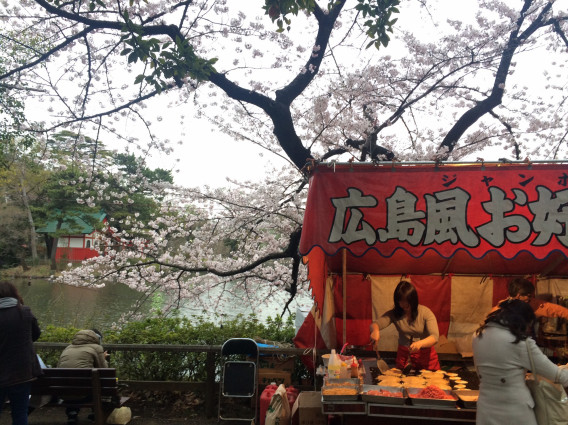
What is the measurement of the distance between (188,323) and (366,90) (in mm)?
6482

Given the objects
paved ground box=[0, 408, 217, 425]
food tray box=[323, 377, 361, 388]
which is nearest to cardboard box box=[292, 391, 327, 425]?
food tray box=[323, 377, 361, 388]

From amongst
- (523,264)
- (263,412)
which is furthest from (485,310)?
(263,412)

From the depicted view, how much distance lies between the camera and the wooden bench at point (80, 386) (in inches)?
212

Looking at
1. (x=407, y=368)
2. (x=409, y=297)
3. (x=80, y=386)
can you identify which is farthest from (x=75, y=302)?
(x=409, y=297)

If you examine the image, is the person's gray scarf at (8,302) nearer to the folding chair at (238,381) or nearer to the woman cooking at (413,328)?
the folding chair at (238,381)

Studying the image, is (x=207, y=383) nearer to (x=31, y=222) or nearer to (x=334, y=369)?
(x=334, y=369)

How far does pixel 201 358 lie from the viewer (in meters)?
7.11

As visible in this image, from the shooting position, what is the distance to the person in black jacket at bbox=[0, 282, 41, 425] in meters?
4.45

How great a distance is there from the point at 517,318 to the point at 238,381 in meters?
4.16

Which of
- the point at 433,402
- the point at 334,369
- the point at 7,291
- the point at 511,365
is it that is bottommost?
the point at 433,402

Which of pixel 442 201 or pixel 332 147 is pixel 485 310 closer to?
pixel 442 201

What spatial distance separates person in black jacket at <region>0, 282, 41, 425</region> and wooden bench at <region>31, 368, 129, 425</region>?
0.70 meters

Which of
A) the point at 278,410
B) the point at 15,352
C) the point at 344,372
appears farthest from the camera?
the point at 278,410

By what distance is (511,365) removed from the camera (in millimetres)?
3361
